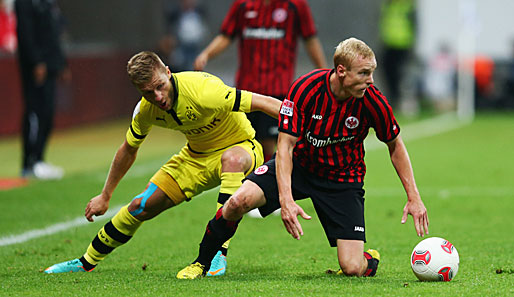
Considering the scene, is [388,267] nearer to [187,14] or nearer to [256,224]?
[256,224]

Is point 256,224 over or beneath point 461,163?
over

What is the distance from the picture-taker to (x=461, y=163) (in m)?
13.0

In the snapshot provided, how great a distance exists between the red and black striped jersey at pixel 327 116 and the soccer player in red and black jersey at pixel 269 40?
8.48ft

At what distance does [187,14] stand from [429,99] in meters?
9.19

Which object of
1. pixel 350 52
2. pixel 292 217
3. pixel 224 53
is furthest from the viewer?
pixel 224 53

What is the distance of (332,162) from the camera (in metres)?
5.82

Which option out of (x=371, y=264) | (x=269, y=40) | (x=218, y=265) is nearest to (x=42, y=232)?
(x=218, y=265)

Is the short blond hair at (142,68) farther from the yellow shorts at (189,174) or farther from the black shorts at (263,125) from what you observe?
the black shorts at (263,125)

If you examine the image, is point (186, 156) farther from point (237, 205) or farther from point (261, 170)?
point (237, 205)

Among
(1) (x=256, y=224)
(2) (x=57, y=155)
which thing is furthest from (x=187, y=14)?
(1) (x=256, y=224)

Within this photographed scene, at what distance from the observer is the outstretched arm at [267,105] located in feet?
19.1

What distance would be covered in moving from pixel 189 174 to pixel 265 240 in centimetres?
144

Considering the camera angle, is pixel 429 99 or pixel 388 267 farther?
pixel 429 99

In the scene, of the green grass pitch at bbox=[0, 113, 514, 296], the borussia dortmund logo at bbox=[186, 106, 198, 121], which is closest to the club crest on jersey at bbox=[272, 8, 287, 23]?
the green grass pitch at bbox=[0, 113, 514, 296]
